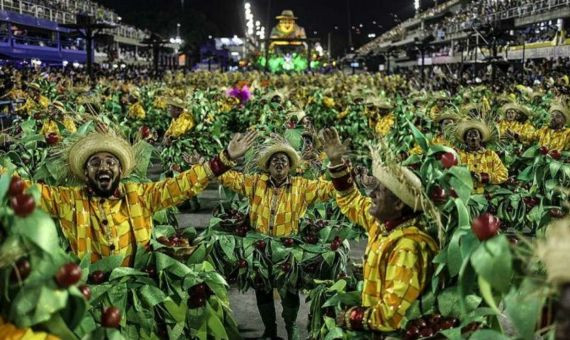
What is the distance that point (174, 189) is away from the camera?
15.0 ft

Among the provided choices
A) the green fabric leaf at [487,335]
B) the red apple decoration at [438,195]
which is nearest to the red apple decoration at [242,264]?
the red apple decoration at [438,195]

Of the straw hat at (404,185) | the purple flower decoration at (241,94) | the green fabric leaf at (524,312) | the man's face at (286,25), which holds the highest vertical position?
the man's face at (286,25)

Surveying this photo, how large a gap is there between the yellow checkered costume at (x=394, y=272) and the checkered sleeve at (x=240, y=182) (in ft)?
7.62

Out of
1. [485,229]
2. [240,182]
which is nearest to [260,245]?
[240,182]

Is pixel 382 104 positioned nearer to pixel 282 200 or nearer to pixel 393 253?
pixel 282 200

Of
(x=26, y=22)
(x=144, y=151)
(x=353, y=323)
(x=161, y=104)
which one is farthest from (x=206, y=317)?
(x=26, y=22)

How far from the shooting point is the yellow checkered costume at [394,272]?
3330 millimetres

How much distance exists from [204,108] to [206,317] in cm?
954

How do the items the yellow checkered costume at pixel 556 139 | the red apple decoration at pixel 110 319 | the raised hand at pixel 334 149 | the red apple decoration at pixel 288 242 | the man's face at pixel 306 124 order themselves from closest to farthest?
the red apple decoration at pixel 110 319
the raised hand at pixel 334 149
the red apple decoration at pixel 288 242
the man's face at pixel 306 124
the yellow checkered costume at pixel 556 139

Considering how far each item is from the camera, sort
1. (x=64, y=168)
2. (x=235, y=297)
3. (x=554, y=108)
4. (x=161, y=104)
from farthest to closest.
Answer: (x=161, y=104), (x=554, y=108), (x=235, y=297), (x=64, y=168)

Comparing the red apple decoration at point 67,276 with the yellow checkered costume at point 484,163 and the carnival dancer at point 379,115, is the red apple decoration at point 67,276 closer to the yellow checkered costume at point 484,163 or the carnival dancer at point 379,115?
the yellow checkered costume at point 484,163

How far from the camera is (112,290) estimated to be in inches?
157

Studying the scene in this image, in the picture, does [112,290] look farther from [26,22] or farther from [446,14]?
[446,14]

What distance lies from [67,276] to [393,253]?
158 cm
